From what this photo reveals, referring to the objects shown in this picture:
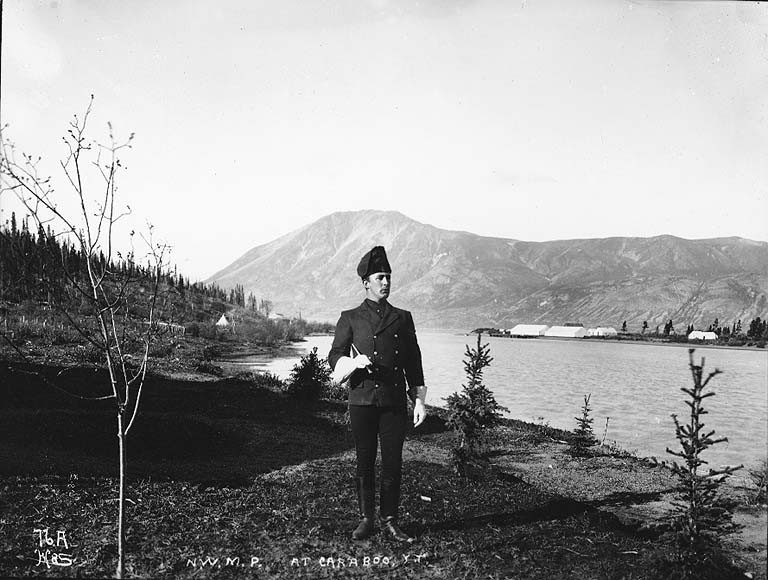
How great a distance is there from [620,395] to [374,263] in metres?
24.5

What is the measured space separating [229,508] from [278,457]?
3370 mm

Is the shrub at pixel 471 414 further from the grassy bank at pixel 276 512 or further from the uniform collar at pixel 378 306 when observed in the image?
the uniform collar at pixel 378 306

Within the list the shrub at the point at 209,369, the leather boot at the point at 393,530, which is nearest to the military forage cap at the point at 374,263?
the leather boot at the point at 393,530

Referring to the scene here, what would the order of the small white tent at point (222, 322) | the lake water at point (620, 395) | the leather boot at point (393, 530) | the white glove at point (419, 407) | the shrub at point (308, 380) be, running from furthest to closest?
the small white tent at point (222, 322) → the lake water at point (620, 395) → the shrub at point (308, 380) → the white glove at point (419, 407) → the leather boot at point (393, 530)

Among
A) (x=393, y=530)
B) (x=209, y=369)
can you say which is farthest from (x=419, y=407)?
(x=209, y=369)

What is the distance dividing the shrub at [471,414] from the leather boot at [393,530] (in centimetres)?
292

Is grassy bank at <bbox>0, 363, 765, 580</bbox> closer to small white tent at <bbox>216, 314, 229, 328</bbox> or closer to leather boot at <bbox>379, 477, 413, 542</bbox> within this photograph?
leather boot at <bbox>379, 477, 413, 542</bbox>

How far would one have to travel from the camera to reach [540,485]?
9.45m

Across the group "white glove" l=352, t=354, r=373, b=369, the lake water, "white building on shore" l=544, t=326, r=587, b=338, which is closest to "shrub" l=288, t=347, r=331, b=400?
the lake water

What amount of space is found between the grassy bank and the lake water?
319cm

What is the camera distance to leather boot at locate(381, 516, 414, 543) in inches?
176

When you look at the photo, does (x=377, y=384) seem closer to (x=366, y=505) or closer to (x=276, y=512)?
(x=366, y=505)

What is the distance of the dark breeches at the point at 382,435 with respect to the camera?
4598mm

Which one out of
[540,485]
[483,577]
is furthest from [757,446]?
[483,577]
